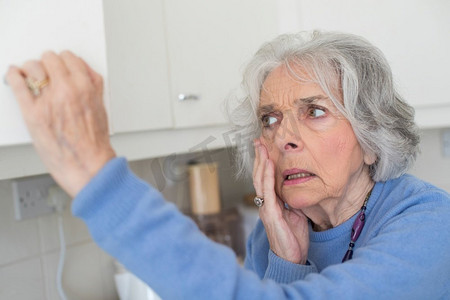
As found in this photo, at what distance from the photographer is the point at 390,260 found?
2.46ft

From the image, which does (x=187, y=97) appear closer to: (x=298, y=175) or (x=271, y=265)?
(x=298, y=175)

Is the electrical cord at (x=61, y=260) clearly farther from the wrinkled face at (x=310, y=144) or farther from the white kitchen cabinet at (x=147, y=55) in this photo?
the wrinkled face at (x=310, y=144)

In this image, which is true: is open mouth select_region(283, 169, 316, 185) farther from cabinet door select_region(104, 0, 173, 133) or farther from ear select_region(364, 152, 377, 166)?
cabinet door select_region(104, 0, 173, 133)

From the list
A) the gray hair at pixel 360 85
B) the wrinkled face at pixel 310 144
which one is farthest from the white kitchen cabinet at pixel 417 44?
the wrinkled face at pixel 310 144

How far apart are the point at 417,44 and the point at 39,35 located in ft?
3.48

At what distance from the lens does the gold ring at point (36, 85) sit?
613 mm

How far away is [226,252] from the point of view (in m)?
0.63

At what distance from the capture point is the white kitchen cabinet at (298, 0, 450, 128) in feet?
4.28

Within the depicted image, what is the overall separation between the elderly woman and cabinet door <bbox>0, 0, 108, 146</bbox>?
4 cm

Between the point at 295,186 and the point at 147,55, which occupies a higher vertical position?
the point at 147,55

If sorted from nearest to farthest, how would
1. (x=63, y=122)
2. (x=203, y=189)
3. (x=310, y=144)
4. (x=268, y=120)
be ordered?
1. (x=63, y=122)
2. (x=310, y=144)
3. (x=268, y=120)
4. (x=203, y=189)

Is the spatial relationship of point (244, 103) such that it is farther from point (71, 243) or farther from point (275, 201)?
point (71, 243)

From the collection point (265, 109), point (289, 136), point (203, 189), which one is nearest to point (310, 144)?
point (289, 136)

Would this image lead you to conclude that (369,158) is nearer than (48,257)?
Yes
